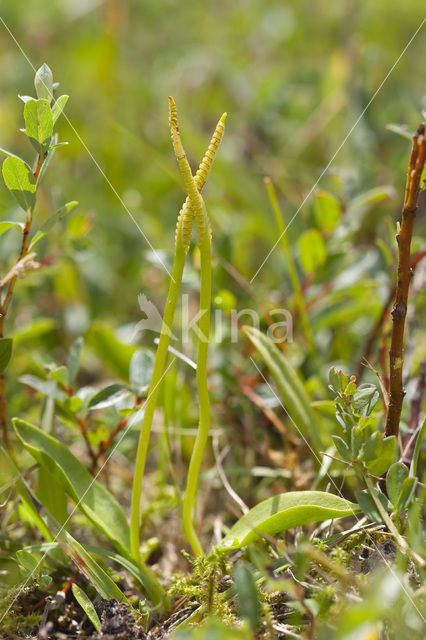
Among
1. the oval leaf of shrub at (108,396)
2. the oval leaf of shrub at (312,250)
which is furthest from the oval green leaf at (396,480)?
the oval leaf of shrub at (312,250)

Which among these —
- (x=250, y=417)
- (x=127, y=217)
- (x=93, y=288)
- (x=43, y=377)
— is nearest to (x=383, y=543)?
(x=250, y=417)

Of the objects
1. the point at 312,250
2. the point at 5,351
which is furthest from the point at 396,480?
the point at 312,250

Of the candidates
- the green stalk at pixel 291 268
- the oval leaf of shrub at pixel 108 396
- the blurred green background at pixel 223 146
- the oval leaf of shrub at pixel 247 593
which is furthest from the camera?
the blurred green background at pixel 223 146

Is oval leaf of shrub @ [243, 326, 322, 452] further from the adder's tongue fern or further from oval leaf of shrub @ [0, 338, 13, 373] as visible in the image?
oval leaf of shrub @ [0, 338, 13, 373]

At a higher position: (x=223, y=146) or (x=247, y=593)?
(x=223, y=146)

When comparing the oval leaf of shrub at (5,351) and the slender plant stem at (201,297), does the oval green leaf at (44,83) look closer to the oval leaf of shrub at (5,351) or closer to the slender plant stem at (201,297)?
the slender plant stem at (201,297)

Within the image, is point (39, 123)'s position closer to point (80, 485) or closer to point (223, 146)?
point (80, 485)
